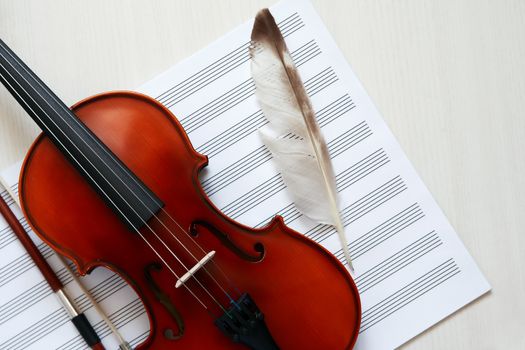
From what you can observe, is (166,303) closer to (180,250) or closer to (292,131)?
(180,250)

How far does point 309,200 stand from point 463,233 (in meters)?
0.39

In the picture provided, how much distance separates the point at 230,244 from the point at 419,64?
0.67 metres

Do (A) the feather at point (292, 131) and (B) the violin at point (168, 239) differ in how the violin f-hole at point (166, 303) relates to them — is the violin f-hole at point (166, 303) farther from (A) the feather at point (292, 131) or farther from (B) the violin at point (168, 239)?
(A) the feather at point (292, 131)

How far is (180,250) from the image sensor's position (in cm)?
105

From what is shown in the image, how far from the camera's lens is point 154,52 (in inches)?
50.4

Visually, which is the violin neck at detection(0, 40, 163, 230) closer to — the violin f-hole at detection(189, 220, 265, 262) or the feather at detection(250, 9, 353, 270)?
the violin f-hole at detection(189, 220, 265, 262)

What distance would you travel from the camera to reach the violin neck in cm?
103

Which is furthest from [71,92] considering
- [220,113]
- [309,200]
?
[309,200]

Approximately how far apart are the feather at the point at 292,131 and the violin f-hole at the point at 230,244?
0.72 ft

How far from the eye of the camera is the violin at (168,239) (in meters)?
1.03

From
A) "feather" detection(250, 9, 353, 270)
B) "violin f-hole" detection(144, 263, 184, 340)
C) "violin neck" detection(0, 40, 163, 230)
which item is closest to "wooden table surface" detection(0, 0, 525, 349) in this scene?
"feather" detection(250, 9, 353, 270)

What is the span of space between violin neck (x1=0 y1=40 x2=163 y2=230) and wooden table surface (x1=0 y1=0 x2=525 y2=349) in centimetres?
23

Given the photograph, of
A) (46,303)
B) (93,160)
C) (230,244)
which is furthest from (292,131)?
(46,303)

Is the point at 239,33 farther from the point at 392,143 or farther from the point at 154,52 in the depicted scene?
the point at 392,143
